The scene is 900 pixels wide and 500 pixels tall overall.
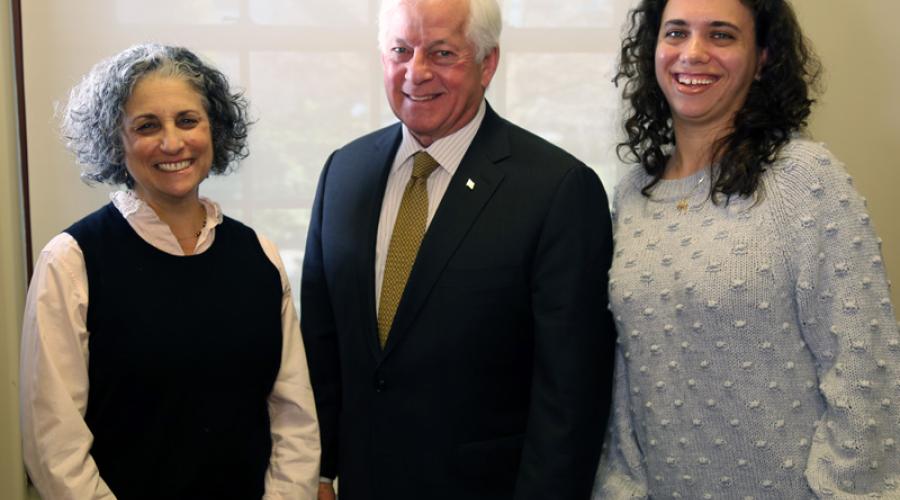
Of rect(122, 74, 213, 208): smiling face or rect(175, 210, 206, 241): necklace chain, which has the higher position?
rect(122, 74, 213, 208): smiling face

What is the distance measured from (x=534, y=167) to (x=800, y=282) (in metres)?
0.56

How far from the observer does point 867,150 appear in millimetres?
2557

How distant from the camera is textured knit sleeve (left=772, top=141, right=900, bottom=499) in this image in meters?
1.57

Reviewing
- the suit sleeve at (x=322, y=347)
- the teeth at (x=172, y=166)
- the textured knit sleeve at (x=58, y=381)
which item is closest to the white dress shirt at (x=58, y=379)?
the textured knit sleeve at (x=58, y=381)

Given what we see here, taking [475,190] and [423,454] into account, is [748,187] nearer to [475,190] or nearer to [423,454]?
[475,190]

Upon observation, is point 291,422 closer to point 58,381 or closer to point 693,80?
point 58,381

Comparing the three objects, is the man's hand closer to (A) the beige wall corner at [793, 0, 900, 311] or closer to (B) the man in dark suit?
(B) the man in dark suit

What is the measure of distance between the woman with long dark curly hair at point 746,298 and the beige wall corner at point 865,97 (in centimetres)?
78

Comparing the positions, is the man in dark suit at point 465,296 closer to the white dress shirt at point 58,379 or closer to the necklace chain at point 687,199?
the necklace chain at point 687,199

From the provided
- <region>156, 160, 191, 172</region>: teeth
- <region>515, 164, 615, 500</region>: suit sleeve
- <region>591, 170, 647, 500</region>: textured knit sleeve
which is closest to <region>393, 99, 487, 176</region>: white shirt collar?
<region>515, 164, 615, 500</region>: suit sleeve

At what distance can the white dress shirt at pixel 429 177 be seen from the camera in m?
1.93

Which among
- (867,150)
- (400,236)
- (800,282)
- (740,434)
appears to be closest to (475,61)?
(400,236)

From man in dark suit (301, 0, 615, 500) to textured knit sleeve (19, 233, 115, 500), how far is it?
531 millimetres

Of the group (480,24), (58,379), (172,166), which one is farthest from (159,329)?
(480,24)
